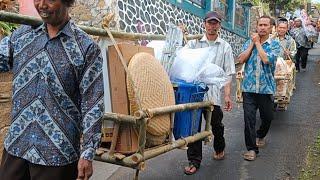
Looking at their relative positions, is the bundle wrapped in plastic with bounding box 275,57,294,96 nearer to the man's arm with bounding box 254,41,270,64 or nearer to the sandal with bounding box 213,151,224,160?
the man's arm with bounding box 254,41,270,64

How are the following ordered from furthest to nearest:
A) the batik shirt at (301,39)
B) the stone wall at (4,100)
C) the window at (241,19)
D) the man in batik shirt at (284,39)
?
1. the window at (241,19)
2. the batik shirt at (301,39)
3. the man in batik shirt at (284,39)
4. the stone wall at (4,100)

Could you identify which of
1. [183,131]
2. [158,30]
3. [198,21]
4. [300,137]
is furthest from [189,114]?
[198,21]

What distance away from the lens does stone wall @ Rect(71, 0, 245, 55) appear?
8578 mm

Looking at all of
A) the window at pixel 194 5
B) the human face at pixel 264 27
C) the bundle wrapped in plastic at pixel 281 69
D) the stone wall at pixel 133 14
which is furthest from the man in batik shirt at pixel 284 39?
the human face at pixel 264 27

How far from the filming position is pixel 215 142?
19.3 ft

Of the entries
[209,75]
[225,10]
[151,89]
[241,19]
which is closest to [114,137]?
[151,89]

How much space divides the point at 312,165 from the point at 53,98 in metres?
3.95

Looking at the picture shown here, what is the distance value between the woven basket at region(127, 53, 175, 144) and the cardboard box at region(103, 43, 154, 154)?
5 cm

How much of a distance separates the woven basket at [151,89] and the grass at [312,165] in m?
1.98

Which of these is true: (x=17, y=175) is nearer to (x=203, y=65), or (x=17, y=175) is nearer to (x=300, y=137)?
(x=203, y=65)

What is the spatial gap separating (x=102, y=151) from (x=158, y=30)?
256 inches

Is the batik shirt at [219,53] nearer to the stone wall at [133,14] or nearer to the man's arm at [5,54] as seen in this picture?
the man's arm at [5,54]

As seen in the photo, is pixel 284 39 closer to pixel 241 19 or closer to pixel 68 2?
pixel 68 2

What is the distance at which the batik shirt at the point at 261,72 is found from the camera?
232 inches
